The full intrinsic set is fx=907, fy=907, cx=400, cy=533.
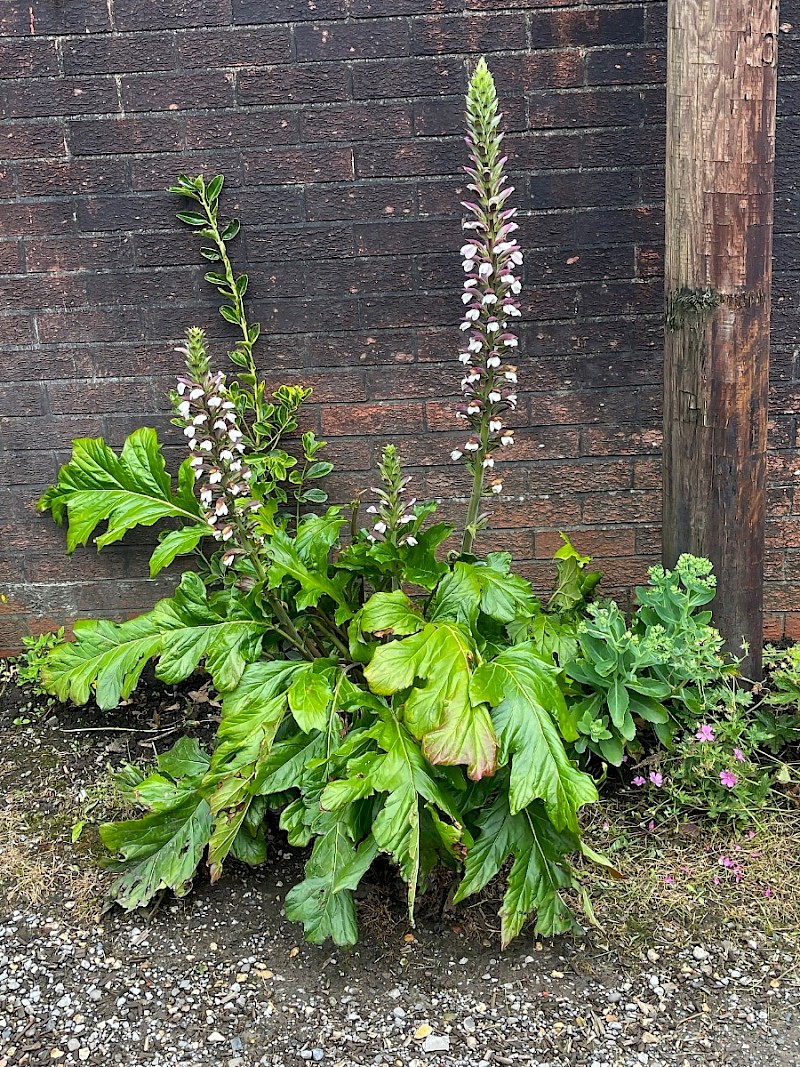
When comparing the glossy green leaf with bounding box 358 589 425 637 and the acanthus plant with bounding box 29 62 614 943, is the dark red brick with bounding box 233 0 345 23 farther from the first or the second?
the glossy green leaf with bounding box 358 589 425 637

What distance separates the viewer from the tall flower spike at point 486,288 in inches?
94.3

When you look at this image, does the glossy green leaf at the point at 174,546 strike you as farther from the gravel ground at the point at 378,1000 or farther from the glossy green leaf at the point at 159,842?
the gravel ground at the point at 378,1000

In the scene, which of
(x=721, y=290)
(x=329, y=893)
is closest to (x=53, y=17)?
(x=721, y=290)

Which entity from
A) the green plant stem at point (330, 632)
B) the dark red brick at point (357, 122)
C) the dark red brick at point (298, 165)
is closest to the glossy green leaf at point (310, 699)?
the green plant stem at point (330, 632)

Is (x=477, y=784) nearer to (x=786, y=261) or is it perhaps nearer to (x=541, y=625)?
(x=541, y=625)

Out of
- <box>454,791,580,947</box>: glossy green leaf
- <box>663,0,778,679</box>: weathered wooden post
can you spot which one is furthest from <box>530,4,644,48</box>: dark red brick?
<box>454,791,580,947</box>: glossy green leaf

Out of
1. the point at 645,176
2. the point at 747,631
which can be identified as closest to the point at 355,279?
the point at 645,176

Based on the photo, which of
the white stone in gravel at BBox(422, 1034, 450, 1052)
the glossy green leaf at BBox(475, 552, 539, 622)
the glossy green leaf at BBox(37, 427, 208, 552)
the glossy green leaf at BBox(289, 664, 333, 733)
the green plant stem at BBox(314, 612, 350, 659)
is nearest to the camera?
the white stone in gravel at BBox(422, 1034, 450, 1052)

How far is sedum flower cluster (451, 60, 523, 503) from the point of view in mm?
2395

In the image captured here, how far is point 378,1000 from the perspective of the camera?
87.0 inches

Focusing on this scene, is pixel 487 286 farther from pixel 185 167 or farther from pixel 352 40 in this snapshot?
pixel 185 167

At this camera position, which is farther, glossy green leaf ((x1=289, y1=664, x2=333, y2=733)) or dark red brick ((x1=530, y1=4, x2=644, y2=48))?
dark red brick ((x1=530, y1=4, x2=644, y2=48))

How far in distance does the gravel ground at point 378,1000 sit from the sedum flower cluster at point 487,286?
1308mm

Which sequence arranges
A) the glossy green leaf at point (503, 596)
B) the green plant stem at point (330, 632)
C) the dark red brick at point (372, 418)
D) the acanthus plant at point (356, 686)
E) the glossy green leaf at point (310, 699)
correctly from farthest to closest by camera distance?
the dark red brick at point (372, 418) → the green plant stem at point (330, 632) → the glossy green leaf at point (503, 596) → the glossy green leaf at point (310, 699) → the acanthus plant at point (356, 686)
